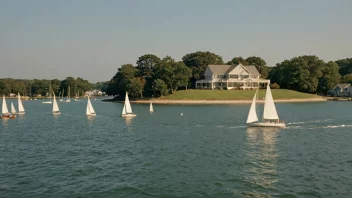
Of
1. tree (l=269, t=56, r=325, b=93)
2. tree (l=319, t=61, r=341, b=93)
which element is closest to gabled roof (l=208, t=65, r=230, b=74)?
tree (l=269, t=56, r=325, b=93)

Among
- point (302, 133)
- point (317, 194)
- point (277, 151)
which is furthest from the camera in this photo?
point (302, 133)

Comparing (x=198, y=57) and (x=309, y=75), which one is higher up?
(x=198, y=57)

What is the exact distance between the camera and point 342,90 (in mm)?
179750

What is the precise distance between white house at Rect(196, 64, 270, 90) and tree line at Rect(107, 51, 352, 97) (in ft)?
33.5

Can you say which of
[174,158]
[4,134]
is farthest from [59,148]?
[4,134]

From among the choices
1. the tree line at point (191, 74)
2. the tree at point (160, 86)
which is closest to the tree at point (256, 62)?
the tree line at point (191, 74)

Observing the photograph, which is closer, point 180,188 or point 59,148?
point 180,188

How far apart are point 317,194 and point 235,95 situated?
12852 centimetres

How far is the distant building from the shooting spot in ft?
590

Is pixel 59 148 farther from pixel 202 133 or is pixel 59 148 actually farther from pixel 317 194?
pixel 317 194

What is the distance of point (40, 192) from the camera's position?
24109mm

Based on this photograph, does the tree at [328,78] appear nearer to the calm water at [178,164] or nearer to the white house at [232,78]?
the white house at [232,78]

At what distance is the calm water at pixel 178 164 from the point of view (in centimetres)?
2442

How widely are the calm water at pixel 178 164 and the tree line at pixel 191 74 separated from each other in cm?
10500
